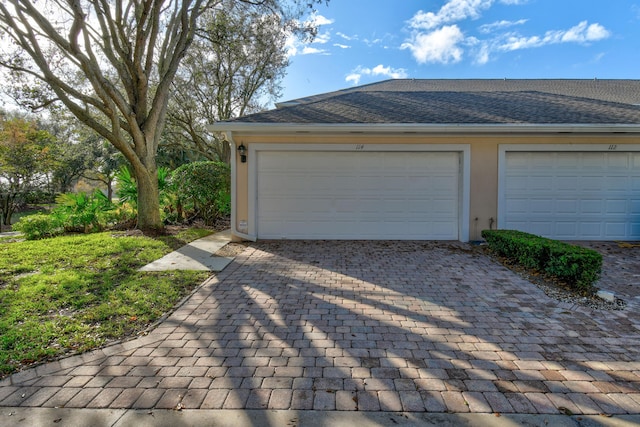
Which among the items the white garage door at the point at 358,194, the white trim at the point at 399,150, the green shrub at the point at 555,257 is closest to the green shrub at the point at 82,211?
the white trim at the point at 399,150

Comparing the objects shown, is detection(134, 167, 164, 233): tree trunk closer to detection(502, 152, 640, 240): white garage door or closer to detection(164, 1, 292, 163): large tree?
detection(164, 1, 292, 163): large tree

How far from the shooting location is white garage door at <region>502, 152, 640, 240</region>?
7586 millimetres

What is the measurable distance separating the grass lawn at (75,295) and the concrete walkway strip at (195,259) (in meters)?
0.25

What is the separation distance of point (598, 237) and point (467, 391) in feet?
25.5

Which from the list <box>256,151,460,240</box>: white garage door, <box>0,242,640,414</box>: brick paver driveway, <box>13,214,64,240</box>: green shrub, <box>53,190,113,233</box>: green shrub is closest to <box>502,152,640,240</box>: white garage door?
<box>256,151,460,240</box>: white garage door

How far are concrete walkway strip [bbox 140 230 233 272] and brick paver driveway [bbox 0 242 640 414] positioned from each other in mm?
1206

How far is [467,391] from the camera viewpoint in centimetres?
230

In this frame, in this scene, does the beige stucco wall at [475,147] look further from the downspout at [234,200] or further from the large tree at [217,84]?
the large tree at [217,84]

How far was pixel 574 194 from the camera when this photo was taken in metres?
7.64

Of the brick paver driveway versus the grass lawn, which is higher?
the grass lawn

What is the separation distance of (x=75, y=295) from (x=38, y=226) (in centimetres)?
582

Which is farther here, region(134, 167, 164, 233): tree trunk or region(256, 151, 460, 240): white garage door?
region(134, 167, 164, 233): tree trunk

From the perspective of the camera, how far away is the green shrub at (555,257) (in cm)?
423

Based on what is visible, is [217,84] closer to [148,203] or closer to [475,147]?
[148,203]
